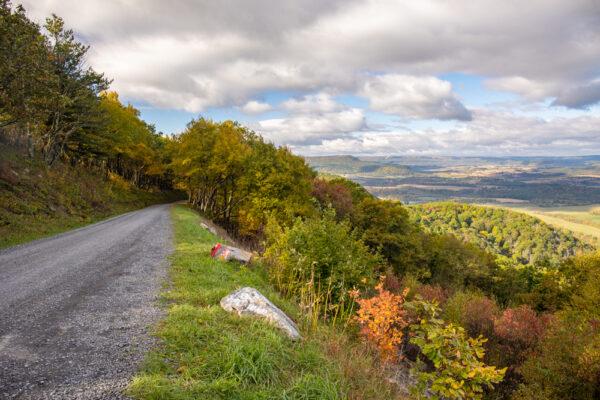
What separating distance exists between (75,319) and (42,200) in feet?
69.4

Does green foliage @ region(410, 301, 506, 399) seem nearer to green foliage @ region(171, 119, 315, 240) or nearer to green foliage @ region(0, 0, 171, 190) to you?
green foliage @ region(0, 0, 171, 190)

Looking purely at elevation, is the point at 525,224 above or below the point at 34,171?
below

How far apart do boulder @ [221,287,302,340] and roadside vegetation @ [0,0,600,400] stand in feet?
1.08

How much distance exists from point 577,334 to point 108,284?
698 inches

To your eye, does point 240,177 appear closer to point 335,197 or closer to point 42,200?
point 335,197

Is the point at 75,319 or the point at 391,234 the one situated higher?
the point at 75,319

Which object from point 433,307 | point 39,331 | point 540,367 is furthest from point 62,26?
point 540,367

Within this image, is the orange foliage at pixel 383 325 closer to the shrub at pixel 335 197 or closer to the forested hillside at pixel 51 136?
the forested hillside at pixel 51 136

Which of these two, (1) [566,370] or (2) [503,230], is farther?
(2) [503,230]

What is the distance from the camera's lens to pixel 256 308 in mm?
7449

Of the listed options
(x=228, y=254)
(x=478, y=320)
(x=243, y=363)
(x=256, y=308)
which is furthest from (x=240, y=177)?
(x=243, y=363)

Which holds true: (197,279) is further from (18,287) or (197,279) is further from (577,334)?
(577,334)

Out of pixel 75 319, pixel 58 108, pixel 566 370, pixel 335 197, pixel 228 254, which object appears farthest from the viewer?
pixel 335 197

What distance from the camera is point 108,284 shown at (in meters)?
9.24
